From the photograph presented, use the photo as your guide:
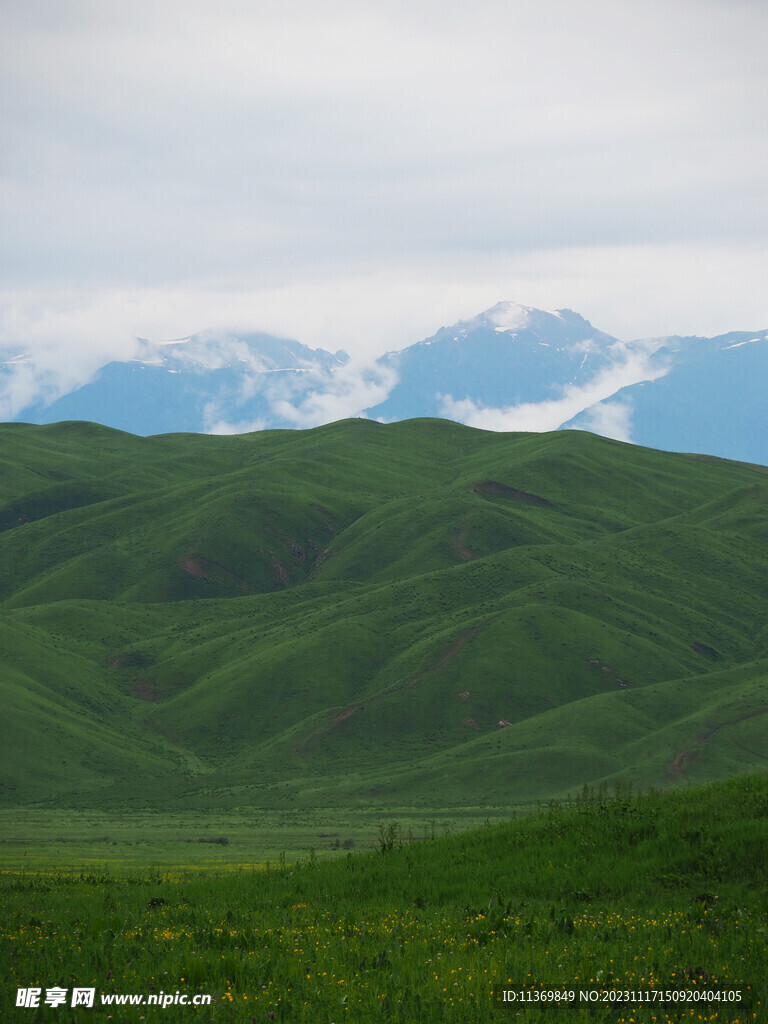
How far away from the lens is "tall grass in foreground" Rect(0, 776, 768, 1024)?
51.5 ft

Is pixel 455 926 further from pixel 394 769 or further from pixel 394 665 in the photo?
pixel 394 665

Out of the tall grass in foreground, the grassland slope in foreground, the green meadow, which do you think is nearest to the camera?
the tall grass in foreground

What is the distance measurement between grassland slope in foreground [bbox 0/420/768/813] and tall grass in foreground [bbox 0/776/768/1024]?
63.0m

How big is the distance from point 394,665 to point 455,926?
106942 mm

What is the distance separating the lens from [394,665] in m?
126

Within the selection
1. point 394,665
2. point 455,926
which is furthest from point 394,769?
point 455,926

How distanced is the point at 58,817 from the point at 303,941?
69153mm

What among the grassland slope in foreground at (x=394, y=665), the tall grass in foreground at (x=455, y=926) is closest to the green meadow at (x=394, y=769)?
the tall grass in foreground at (x=455, y=926)

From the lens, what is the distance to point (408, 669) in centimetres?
12381

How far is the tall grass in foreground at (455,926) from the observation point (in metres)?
15.7

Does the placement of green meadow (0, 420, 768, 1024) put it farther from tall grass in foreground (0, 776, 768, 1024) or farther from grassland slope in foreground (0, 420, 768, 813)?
grassland slope in foreground (0, 420, 768, 813)

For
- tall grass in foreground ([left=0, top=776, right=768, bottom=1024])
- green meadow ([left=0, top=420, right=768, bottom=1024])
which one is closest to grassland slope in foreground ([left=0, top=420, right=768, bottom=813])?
green meadow ([left=0, top=420, right=768, bottom=1024])

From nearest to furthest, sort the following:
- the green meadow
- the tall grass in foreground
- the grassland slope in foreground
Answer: the tall grass in foreground
the green meadow
the grassland slope in foreground

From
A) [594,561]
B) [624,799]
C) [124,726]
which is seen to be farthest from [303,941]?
[594,561]
